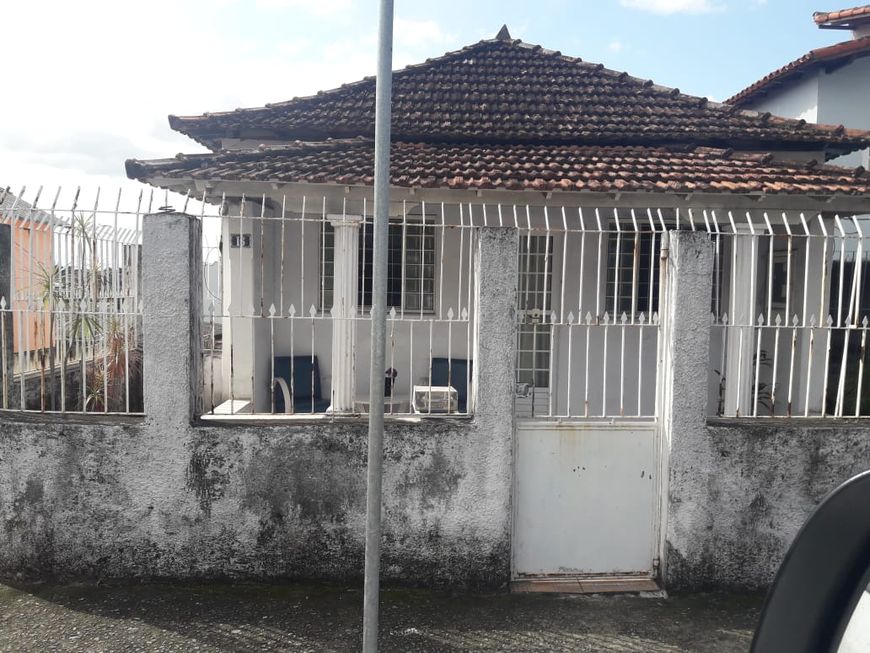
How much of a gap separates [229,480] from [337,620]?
1.11 metres

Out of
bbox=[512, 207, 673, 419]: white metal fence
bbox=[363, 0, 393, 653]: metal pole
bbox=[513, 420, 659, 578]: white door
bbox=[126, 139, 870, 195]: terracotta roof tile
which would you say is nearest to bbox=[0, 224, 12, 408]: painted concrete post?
bbox=[126, 139, 870, 195]: terracotta roof tile

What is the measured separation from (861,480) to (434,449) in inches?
115

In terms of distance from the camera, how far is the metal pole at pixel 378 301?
8.23 ft

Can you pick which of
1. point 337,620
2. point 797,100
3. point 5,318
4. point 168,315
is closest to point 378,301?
point 168,315

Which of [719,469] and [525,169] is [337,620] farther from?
[525,169]

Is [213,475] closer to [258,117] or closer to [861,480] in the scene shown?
[861,480]

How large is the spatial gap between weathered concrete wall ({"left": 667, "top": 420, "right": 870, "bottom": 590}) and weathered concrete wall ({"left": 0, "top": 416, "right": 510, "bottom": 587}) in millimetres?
1192

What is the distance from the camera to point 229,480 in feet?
13.4

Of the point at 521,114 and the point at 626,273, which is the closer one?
the point at 626,273

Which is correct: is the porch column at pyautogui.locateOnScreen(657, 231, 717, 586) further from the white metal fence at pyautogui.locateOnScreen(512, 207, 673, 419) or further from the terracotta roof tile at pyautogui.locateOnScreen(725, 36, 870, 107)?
the terracotta roof tile at pyautogui.locateOnScreen(725, 36, 870, 107)

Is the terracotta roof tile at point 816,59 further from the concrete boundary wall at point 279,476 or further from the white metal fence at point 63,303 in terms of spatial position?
the white metal fence at point 63,303

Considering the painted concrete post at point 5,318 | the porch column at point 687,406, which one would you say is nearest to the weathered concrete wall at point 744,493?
the porch column at point 687,406

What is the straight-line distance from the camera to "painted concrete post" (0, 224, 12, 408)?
4.38 m

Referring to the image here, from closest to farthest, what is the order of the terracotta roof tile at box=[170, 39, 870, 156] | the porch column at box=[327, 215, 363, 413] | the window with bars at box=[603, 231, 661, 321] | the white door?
the white door
the porch column at box=[327, 215, 363, 413]
the window with bars at box=[603, 231, 661, 321]
the terracotta roof tile at box=[170, 39, 870, 156]
